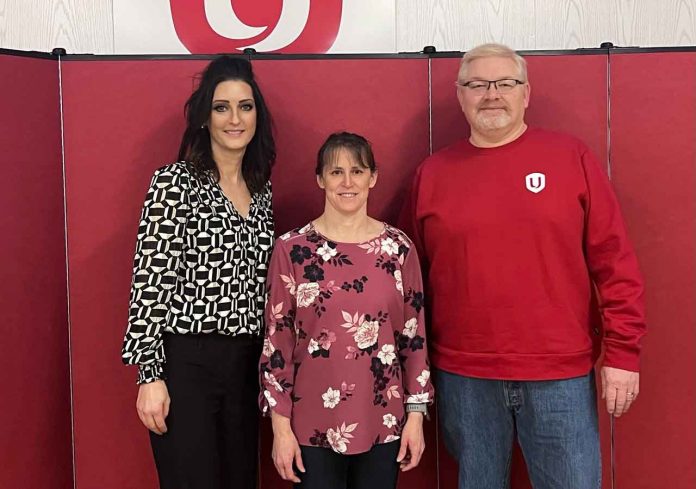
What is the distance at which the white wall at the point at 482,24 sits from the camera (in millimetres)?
2541

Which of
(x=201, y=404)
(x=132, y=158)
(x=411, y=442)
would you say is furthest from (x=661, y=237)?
(x=132, y=158)

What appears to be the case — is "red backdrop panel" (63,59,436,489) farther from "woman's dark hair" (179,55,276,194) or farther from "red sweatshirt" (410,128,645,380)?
"red sweatshirt" (410,128,645,380)

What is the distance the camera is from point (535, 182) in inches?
70.2

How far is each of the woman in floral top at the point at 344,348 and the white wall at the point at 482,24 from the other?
1075mm

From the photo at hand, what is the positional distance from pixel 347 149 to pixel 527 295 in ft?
2.07

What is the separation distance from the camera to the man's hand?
69.0 inches

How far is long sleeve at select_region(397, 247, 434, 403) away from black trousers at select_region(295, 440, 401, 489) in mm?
151

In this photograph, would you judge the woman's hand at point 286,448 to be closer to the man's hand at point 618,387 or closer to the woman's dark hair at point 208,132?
the woman's dark hair at point 208,132

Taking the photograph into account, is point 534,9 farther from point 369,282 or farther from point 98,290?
point 98,290

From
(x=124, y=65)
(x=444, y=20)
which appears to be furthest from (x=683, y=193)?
(x=124, y=65)

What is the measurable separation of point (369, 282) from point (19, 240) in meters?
1.19

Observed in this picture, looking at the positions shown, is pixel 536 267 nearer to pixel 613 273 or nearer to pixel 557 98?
pixel 613 273

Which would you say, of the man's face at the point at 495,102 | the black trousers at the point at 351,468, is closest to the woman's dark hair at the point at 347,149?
the man's face at the point at 495,102

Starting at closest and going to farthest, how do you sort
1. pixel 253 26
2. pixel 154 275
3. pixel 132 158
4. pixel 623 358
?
1. pixel 154 275
2. pixel 623 358
3. pixel 132 158
4. pixel 253 26
